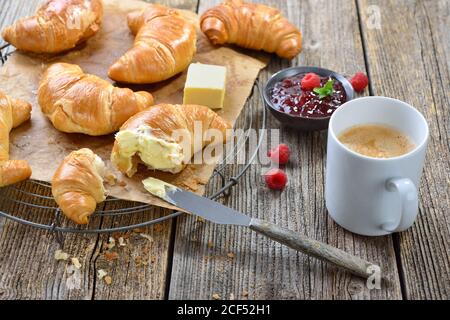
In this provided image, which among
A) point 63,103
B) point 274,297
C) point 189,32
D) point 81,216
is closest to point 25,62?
point 63,103

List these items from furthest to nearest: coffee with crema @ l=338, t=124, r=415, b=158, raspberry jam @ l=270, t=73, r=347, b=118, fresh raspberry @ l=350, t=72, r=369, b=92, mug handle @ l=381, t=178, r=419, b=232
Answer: fresh raspberry @ l=350, t=72, r=369, b=92
raspberry jam @ l=270, t=73, r=347, b=118
coffee with crema @ l=338, t=124, r=415, b=158
mug handle @ l=381, t=178, r=419, b=232

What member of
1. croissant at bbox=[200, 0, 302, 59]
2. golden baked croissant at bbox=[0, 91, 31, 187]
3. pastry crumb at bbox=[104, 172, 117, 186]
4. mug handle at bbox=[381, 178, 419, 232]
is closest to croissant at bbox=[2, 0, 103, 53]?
golden baked croissant at bbox=[0, 91, 31, 187]

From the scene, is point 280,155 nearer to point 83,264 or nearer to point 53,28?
point 83,264

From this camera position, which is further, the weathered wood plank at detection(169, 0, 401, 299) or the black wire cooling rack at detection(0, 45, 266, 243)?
the black wire cooling rack at detection(0, 45, 266, 243)

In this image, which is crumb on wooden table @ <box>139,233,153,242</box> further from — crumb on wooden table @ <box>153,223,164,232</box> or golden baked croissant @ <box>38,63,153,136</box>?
golden baked croissant @ <box>38,63,153,136</box>

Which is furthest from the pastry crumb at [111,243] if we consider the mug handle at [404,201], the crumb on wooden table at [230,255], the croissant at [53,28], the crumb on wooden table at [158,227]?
the croissant at [53,28]

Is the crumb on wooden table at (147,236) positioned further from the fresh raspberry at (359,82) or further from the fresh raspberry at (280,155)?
the fresh raspberry at (359,82)
